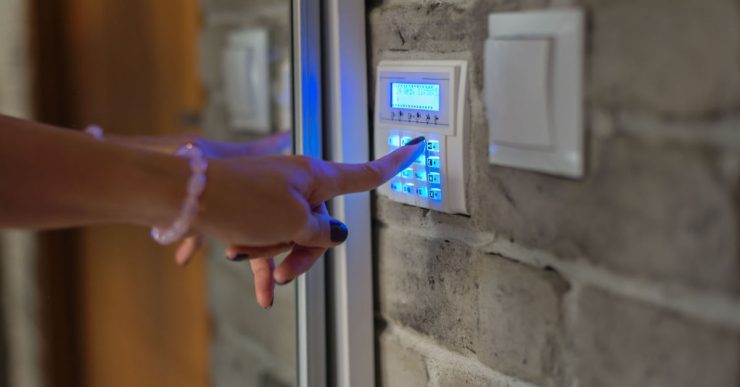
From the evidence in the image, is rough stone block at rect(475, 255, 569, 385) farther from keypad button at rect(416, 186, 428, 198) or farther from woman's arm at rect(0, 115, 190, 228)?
woman's arm at rect(0, 115, 190, 228)

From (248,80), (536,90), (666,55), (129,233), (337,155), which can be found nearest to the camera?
(666,55)

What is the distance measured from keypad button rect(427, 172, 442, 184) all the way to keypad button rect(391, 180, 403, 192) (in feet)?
0.17

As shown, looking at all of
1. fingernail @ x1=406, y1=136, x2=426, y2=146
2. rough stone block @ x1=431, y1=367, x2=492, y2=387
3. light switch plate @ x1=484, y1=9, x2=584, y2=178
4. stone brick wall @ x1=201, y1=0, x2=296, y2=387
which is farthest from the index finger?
stone brick wall @ x1=201, y1=0, x2=296, y2=387

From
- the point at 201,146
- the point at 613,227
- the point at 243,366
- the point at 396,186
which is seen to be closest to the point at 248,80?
the point at 201,146

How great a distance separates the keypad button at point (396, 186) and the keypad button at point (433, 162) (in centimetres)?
6

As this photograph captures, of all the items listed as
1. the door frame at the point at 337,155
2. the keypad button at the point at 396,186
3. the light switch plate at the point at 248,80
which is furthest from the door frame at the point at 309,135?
the light switch plate at the point at 248,80

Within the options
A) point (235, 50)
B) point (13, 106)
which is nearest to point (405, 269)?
point (235, 50)

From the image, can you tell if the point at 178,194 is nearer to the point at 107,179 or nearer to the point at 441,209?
the point at 107,179

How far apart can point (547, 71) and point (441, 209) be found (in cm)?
21

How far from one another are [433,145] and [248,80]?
2.44ft

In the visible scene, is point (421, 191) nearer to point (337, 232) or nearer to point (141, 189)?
point (337, 232)

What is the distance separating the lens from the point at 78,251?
1.94 metres

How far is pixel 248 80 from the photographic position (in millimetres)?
1438

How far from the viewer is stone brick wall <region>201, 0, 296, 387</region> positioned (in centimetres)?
131
